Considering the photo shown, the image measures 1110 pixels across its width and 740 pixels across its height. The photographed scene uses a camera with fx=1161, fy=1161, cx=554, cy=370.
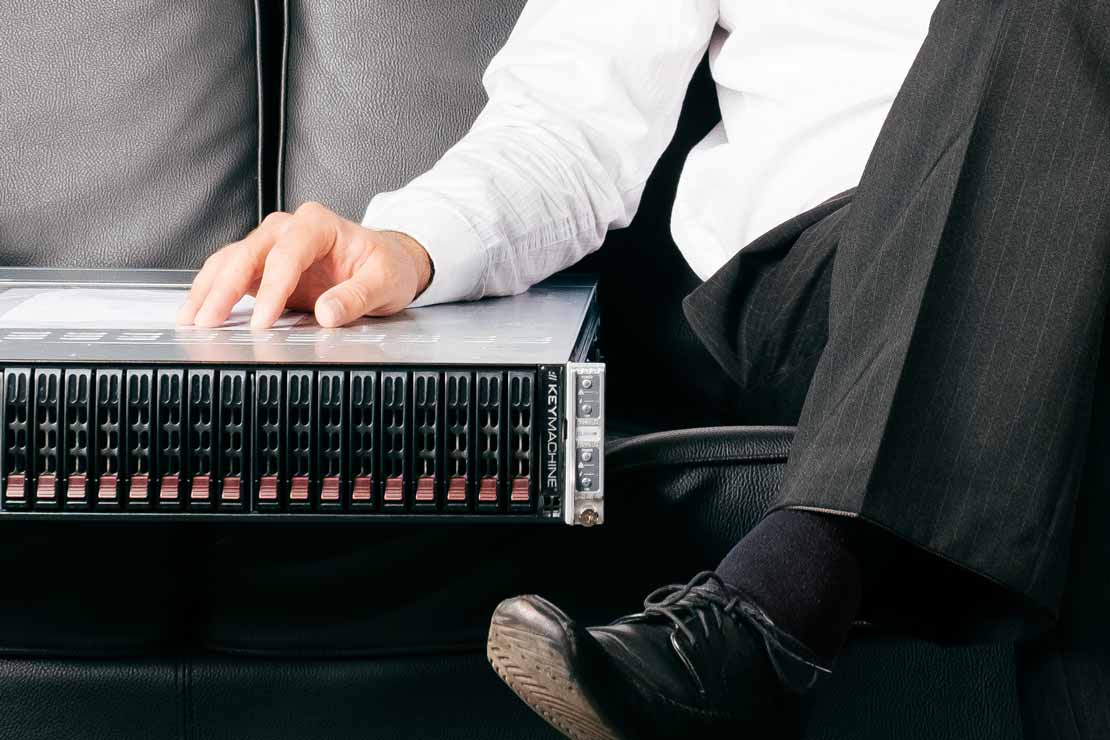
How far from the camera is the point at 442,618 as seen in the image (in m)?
0.79

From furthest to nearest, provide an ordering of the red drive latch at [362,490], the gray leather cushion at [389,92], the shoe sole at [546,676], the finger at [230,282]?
the gray leather cushion at [389,92] → the finger at [230,282] → the red drive latch at [362,490] → the shoe sole at [546,676]

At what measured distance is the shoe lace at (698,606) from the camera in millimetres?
576

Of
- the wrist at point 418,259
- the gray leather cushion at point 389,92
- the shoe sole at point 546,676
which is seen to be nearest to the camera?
the shoe sole at point 546,676

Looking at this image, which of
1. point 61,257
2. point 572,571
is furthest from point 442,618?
point 61,257

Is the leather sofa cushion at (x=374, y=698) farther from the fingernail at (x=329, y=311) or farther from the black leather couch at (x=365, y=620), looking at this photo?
the fingernail at (x=329, y=311)

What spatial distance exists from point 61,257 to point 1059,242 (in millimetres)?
969

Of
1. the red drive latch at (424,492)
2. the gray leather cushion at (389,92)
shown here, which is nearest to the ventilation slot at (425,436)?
the red drive latch at (424,492)

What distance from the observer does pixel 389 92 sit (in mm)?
1186

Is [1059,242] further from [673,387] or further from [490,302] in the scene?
[673,387]

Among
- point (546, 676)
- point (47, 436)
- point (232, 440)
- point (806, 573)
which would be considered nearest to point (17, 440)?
point (47, 436)

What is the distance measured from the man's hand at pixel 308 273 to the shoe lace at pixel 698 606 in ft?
0.96

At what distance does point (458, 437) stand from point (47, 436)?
23 cm

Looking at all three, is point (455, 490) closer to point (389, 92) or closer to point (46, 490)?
point (46, 490)

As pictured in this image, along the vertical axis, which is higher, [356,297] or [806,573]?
[356,297]
